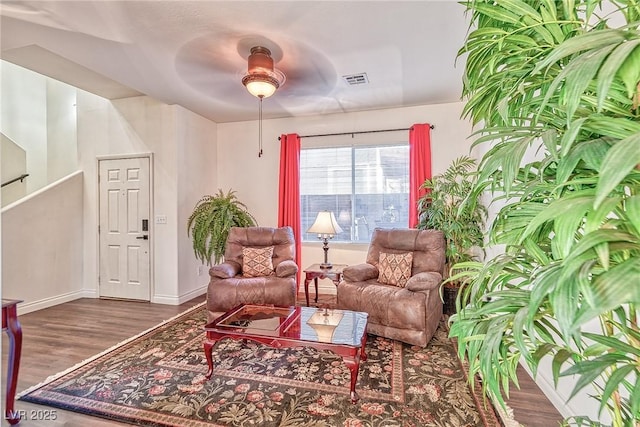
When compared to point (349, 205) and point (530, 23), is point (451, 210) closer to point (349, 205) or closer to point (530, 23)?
point (349, 205)

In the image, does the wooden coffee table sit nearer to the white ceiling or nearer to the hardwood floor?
the hardwood floor

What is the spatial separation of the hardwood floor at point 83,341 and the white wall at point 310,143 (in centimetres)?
78

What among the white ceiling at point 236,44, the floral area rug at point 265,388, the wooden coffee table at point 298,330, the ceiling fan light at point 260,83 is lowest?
the floral area rug at point 265,388

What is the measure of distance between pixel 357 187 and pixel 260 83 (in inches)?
84.4

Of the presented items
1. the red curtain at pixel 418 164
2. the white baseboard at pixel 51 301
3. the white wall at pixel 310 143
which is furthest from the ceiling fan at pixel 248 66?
the white baseboard at pixel 51 301

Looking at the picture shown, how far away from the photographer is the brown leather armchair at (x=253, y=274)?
3033mm

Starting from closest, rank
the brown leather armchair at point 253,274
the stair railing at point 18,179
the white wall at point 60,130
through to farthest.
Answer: the brown leather armchair at point 253,274, the stair railing at point 18,179, the white wall at point 60,130

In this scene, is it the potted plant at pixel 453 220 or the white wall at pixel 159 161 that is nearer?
the potted plant at pixel 453 220

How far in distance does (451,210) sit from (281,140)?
2.58 metres

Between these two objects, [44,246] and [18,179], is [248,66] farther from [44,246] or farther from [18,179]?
[18,179]

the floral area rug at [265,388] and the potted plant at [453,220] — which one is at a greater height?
the potted plant at [453,220]

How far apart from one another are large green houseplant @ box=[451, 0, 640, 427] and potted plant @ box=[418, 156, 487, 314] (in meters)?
2.59

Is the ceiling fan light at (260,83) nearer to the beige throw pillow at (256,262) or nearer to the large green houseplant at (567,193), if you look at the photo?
the beige throw pillow at (256,262)

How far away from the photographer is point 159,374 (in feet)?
7.32
